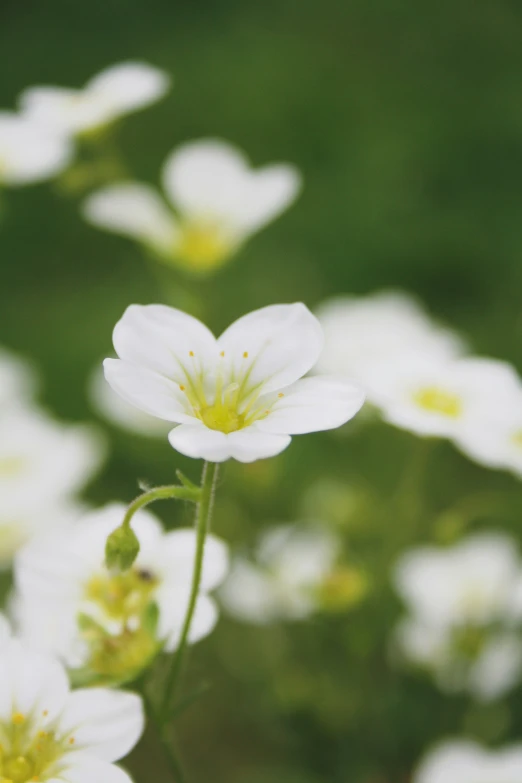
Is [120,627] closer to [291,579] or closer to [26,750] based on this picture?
[26,750]

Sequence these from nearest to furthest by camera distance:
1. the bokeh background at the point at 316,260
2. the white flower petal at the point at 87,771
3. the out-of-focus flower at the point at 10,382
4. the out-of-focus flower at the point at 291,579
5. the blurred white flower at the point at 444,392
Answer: the white flower petal at the point at 87,771, the blurred white flower at the point at 444,392, the out-of-focus flower at the point at 291,579, the bokeh background at the point at 316,260, the out-of-focus flower at the point at 10,382

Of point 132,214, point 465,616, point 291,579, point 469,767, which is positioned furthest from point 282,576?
point 132,214

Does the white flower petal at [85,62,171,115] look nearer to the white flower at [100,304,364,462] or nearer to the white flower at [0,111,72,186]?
the white flower at [0,111,72,186]

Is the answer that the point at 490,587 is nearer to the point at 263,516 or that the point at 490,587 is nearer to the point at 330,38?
the point at 263,516

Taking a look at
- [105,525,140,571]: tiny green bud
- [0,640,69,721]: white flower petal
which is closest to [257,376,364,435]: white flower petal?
[105,525,140,571]: tiny green bud

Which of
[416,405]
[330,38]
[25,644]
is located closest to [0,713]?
[25,644]

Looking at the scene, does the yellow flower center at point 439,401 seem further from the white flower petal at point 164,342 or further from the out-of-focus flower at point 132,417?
the out-of-focus flower at point 132,417

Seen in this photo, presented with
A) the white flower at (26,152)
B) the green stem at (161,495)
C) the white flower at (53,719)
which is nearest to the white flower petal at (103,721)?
the white flower at (53,719)
